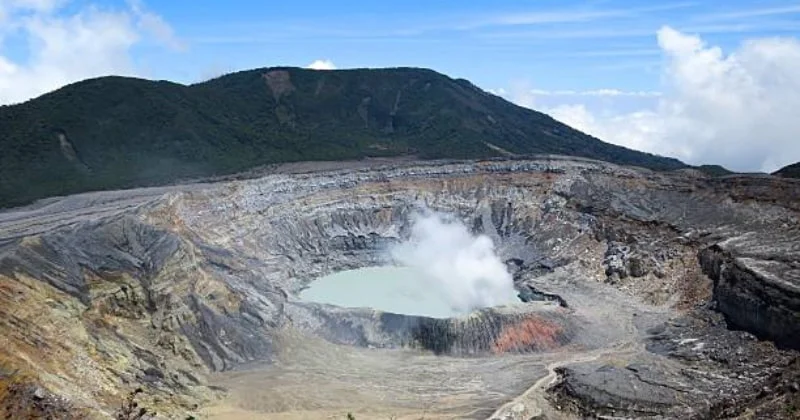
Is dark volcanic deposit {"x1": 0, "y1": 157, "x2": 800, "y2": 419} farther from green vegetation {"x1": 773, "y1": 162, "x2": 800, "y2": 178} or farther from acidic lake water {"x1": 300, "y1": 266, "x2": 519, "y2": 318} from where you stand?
green vegetation {"x1": 773, "y1": 162, "x2": 800, "y2": 178}

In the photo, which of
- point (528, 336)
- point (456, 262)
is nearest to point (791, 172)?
point (456, 262)

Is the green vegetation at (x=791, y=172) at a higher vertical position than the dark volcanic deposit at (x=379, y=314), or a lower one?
higher

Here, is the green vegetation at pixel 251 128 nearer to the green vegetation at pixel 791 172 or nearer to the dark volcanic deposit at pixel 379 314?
the dark volcanic deposit at pixel 379 314

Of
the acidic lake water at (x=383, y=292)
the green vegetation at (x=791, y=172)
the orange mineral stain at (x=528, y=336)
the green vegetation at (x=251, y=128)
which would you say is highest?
the green vegetation at (x=251, y=128)

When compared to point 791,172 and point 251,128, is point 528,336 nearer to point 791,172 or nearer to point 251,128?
point 791,172

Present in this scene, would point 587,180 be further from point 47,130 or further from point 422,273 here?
point 47,130

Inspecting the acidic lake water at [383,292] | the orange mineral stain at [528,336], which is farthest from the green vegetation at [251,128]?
the orange mineral stain at [528,336]

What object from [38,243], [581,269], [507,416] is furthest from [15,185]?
[507,416]

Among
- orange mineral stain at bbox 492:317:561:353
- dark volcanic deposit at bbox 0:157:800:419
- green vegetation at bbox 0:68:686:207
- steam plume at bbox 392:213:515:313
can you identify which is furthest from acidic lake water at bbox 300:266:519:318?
green vegetation at bbox 0:68:686:207
